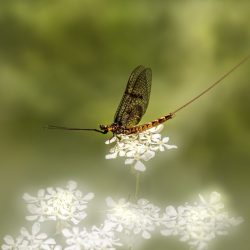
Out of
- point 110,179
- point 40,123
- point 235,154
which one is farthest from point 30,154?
point 235,154

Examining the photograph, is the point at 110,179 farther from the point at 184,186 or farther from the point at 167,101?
the point at 167,101

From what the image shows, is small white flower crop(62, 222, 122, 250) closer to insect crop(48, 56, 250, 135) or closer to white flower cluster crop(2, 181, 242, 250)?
white flower cluster crop(2, 181, 242, 250)

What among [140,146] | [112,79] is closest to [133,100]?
[140,146]

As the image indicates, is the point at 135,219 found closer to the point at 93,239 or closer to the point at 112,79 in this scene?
the point at 93,239

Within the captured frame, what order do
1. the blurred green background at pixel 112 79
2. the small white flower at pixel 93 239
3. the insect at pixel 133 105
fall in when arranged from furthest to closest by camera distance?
the blurred green background at pixel 112 79, the insect at pixel 133 105, the small white flower at pixel 93 239

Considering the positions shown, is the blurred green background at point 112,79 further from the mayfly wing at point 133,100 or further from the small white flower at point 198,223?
the small white flower at point 198,223

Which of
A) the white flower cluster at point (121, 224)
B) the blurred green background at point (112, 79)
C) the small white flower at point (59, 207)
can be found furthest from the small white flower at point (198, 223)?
the blurred green background at point (112, 79)
